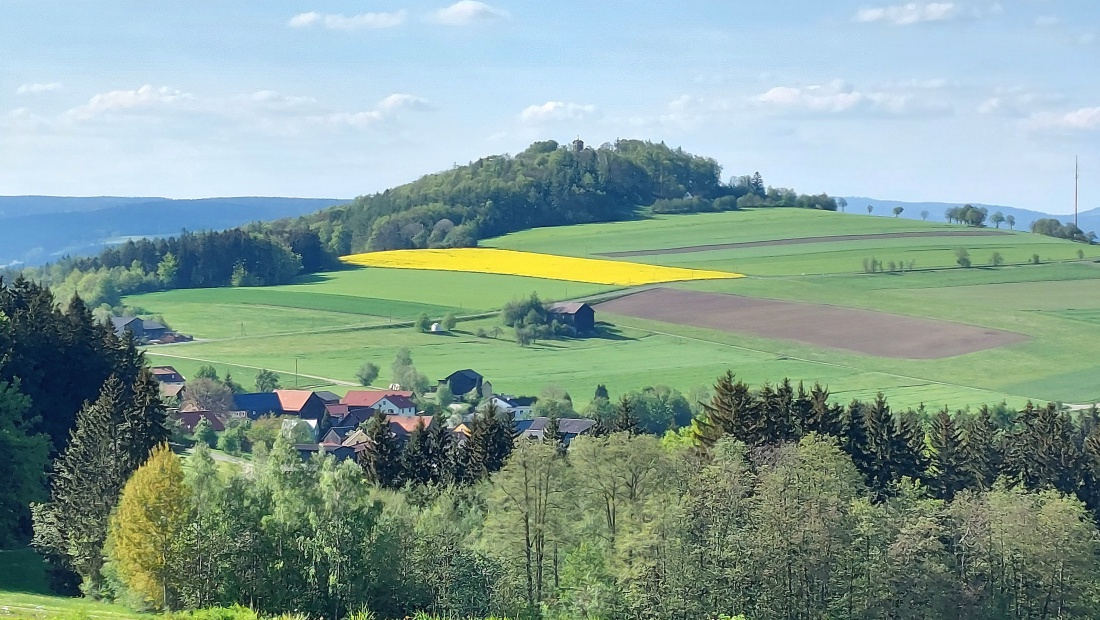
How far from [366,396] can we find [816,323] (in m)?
40.5

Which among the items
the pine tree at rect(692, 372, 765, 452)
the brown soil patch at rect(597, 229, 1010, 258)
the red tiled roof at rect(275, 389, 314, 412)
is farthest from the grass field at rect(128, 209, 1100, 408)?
the pine tree at rect(692, 372, 765, 452)

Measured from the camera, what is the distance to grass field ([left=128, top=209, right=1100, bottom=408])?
339 feet

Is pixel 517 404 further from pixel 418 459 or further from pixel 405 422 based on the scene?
pixel 418 459

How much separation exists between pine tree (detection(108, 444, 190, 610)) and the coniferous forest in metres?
0.06

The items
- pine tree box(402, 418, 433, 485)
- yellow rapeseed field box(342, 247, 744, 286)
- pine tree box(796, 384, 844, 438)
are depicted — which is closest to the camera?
pine tree box(402, 418, 433, 485)

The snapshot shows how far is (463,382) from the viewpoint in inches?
4104

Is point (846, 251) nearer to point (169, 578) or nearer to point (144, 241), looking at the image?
point (144, 241)

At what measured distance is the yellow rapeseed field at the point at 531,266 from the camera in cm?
14338

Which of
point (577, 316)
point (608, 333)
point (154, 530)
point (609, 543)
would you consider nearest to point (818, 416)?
point (609, 543)

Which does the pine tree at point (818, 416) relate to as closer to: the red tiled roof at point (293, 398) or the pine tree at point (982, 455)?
the pine tree at point (982, 455)

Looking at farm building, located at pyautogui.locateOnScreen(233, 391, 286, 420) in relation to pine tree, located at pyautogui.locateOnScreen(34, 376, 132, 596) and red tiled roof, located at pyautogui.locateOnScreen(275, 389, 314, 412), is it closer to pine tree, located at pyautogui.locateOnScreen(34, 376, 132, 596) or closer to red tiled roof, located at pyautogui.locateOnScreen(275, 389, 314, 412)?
red tiled roof, located at pyautogui.locateOnScreen(275, 389, 314, 412)

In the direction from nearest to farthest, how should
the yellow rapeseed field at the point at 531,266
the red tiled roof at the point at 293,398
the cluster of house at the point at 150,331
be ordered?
the red tiled roof at the point at 293,398, the cluster of house at the point at 150,331, the yellow rapeseed field at the point at 531,266

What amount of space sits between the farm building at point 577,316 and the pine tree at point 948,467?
6507 cm

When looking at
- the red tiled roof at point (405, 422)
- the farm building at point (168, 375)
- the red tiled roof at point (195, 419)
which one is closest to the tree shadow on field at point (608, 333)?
the red tiled roof at point (405, 422)
